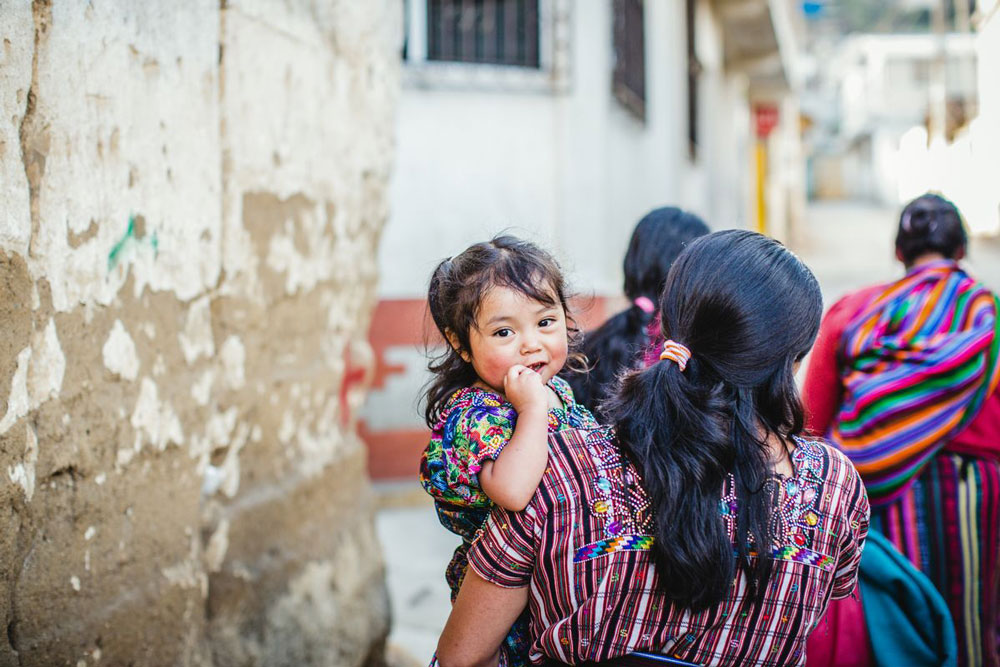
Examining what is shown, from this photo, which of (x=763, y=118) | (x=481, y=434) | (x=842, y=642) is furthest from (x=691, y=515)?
(x=763, y=118)

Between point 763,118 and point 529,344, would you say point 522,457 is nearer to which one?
point 529,344

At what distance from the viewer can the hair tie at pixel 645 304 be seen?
101 inches

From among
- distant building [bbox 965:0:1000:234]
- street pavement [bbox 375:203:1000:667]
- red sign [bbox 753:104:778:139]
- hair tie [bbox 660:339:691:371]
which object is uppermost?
red sign [bbox 753:104:778:139]

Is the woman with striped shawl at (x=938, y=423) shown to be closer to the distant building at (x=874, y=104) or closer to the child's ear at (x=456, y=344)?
the child's ear at (x=456, y=344)

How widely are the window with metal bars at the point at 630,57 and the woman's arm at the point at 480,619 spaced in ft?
19.1

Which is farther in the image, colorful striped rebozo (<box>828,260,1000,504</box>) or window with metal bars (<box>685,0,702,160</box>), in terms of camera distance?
window with metal bars (<box>685,0,702,160</box>)

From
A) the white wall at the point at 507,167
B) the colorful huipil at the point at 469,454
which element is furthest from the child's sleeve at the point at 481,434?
the white wall at the point at 507,167

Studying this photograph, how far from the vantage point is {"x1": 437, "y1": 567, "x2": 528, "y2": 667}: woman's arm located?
146 cm

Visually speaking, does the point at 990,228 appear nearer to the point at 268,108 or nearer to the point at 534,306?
the point at 534,306

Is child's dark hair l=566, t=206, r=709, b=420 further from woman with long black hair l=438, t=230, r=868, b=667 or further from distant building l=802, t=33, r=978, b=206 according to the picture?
distant building l=802, t=33, r=978, b=206

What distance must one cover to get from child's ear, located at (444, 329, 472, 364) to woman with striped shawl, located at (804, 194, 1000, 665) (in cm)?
149

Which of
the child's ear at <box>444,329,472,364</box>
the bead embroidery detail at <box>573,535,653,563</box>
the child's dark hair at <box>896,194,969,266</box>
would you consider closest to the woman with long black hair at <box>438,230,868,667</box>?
the bead embroidery detail at <box>573,535,653,563</box>

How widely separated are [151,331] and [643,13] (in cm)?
681

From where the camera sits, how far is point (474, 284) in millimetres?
1644
